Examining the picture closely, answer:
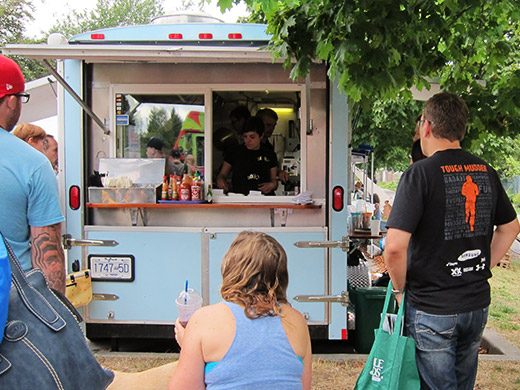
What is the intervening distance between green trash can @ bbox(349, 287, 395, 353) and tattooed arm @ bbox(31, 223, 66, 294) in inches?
120

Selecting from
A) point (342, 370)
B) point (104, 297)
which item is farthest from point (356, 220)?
point (104, 297)

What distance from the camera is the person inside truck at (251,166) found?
4.89m

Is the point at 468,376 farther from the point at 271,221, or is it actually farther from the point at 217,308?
the point at 271,221

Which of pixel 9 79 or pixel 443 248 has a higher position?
pixel 9 79

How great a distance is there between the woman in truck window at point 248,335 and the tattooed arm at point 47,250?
84cm

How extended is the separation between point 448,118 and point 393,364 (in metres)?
1.17

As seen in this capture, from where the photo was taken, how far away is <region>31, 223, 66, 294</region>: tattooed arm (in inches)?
89.8

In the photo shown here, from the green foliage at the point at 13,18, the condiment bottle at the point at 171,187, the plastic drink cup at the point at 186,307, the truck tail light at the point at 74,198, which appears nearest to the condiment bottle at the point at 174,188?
the condiment bottle at the point at 171,187

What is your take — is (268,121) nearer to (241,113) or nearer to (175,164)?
(241,113)

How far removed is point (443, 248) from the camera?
234cm

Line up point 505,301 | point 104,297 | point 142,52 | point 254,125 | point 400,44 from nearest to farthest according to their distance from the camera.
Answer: point 400,44 < point 142,52 < point 104,297 < point 254,125 < point 505,301

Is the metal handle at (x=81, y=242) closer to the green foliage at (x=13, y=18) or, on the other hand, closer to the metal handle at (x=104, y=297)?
the metal handle at (x=104, y=297)

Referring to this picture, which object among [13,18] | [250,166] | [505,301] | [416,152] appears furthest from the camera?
[13,18]

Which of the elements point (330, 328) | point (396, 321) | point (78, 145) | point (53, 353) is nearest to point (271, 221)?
point (330, 328)
